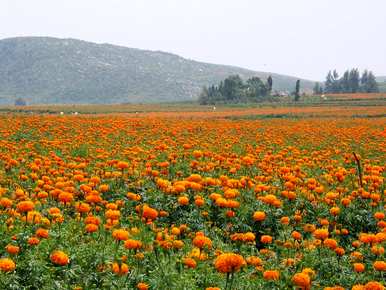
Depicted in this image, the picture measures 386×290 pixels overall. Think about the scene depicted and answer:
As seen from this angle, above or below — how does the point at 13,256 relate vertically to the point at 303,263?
above

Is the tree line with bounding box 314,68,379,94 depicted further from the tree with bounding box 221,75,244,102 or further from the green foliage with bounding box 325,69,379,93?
the tree with bounding box 221,75,244,102

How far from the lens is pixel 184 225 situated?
265 inches

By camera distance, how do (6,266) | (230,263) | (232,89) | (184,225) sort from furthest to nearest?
(232,89), (184,225), (6,266), (230,263)

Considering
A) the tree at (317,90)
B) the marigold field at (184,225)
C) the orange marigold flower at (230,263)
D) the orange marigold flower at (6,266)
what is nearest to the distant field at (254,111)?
the marigold field at (184,225)

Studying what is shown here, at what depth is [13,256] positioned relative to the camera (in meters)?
5.10

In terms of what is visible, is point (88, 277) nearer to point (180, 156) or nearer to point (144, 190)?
point (144, 190)

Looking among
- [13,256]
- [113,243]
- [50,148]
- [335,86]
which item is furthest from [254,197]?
[335,86]

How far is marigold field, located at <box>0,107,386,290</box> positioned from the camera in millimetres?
5156

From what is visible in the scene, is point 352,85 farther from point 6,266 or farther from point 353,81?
point 6,266

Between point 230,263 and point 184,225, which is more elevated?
point 230,263

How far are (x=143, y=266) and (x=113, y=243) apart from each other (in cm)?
95

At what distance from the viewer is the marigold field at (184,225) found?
516 centimetres

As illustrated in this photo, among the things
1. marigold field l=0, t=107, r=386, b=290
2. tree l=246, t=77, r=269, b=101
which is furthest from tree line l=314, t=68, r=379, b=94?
marigold field l=0, t=107, r=386, b=290

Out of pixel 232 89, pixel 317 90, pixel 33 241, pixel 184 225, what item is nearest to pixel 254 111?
pixel 184 225
